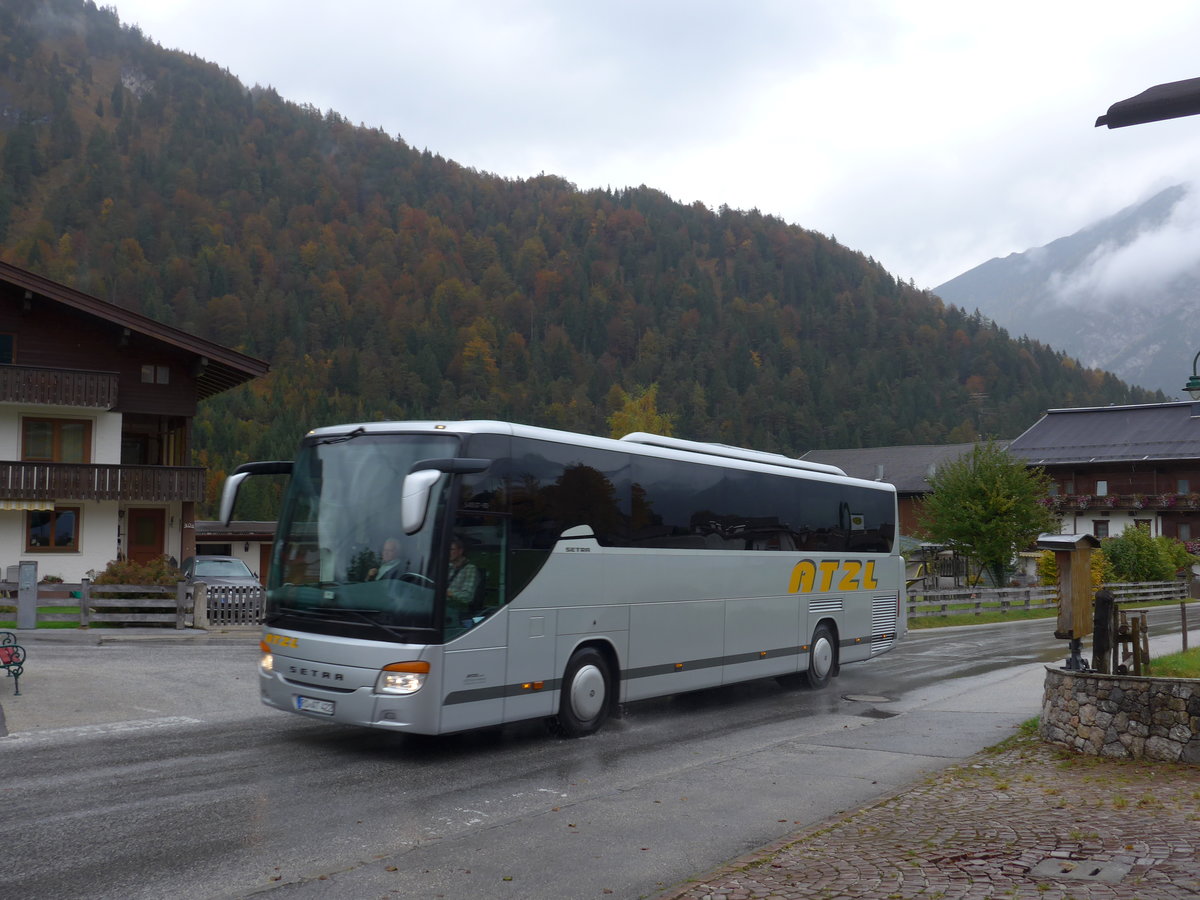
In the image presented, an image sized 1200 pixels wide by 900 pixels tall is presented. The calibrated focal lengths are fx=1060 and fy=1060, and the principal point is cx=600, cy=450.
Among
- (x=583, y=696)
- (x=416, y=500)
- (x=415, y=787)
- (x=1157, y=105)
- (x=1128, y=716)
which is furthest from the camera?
(x=583, y=696)

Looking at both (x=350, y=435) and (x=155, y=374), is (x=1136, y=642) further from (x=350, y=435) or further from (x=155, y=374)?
(x=155, y=374)

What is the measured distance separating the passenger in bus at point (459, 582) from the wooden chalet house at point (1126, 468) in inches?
2371

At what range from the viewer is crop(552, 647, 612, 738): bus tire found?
439 inches

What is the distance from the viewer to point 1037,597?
1474 inches

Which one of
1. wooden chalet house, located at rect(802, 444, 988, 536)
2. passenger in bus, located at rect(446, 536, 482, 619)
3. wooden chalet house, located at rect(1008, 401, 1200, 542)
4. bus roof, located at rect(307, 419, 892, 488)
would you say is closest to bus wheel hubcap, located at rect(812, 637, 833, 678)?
bus roof, located at rect(307, 419, 892, 488)

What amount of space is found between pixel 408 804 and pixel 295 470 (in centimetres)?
388

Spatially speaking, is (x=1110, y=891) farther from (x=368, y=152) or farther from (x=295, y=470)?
(x=368, y=152)

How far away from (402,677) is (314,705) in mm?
1094

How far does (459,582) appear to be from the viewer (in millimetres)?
9773

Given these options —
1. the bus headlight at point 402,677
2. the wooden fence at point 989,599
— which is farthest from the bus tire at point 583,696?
the wooden fence at point 989,599

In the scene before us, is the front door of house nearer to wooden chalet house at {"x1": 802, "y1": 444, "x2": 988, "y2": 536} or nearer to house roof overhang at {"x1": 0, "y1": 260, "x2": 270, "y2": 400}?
house roof overhang at {"x1": 0, "y1": 260, "x2": 270, "y2": 400}

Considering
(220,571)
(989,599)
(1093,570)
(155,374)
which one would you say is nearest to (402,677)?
(220,571)

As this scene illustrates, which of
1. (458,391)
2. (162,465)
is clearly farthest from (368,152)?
(162,465)

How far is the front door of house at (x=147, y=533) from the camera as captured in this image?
35.4 meters
